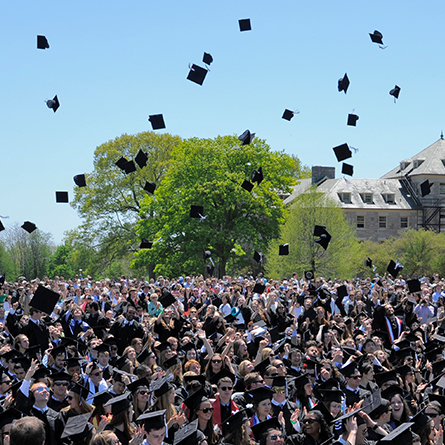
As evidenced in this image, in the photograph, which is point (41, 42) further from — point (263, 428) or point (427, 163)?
point (427, 163)

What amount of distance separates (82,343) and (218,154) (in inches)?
1262

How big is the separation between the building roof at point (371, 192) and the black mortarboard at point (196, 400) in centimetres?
5468

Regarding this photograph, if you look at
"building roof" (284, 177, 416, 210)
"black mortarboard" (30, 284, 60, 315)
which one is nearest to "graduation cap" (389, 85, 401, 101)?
"black mortarboard" (30, 284, 60, 315)

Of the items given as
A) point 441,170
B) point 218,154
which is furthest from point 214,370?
point 441,170

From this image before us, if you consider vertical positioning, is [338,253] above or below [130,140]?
below

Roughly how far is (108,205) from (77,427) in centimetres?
4362

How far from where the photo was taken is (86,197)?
4884 centimetres

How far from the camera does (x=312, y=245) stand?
43.0m

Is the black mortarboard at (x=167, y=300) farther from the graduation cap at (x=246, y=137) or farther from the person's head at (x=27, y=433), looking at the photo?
the person's head at (x=27, y=433)

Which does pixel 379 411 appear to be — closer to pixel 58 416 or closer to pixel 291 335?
pixel 58 416

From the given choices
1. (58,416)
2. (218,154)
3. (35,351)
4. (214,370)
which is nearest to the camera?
(58,416)

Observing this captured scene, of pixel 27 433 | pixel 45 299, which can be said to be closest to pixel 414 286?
pixel 45 299

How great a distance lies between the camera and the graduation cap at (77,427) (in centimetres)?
576

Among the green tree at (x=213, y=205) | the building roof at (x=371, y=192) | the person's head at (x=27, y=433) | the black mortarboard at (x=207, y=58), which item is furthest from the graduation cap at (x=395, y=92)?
the building roof at (x=371, y=192)
